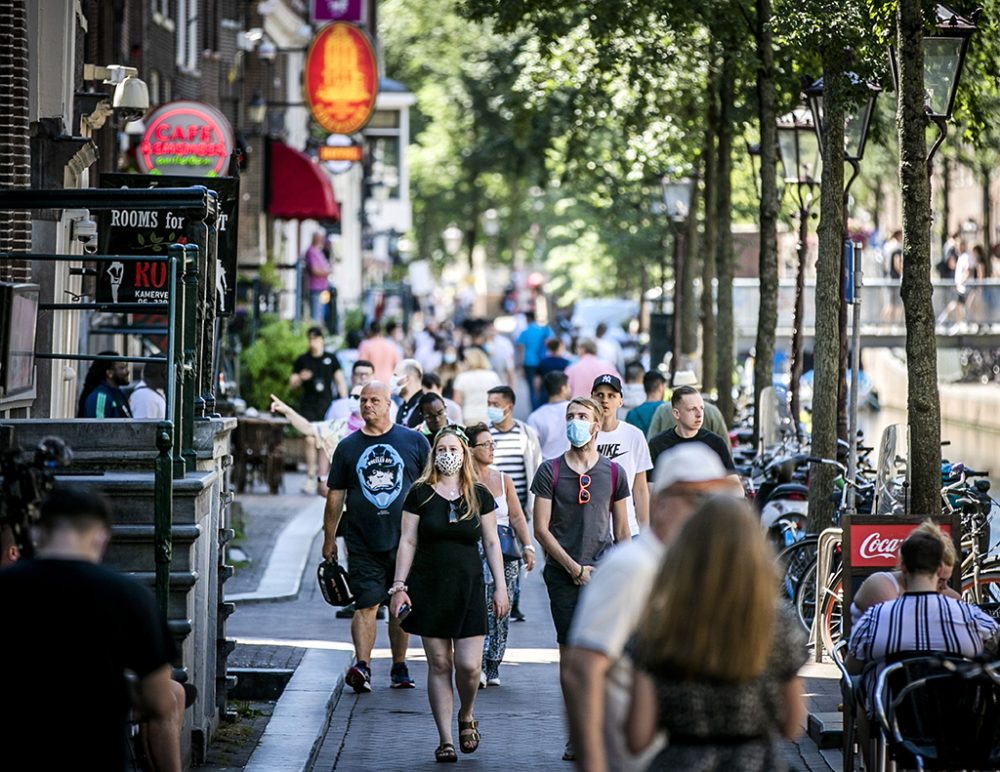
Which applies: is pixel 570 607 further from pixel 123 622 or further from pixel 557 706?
pixel 123 622

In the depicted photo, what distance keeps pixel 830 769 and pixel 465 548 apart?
2149 mm

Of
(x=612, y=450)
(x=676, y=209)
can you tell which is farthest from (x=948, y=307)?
(x=612, y=450)

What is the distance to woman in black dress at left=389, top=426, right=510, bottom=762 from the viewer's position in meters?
9.97

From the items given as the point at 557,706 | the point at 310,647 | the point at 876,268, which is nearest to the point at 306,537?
the point at 310,647

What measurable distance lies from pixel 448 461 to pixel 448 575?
1.92ft

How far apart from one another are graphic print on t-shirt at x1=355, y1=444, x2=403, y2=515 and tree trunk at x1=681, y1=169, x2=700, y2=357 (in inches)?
712

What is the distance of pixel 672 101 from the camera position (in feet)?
83.8

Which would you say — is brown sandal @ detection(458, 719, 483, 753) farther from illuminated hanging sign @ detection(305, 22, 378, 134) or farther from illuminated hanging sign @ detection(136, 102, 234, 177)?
illuminated hanging sign @ detection(305, 22, 378, 134)

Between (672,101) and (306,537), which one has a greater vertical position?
(672,101)

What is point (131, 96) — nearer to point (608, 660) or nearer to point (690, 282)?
point (608, 660)

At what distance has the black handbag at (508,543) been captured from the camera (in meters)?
12.7

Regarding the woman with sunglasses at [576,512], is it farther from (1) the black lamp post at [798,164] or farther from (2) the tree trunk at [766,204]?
(1) the black lamp post at [798,164]

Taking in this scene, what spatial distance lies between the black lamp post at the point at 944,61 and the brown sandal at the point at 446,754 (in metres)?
4.87

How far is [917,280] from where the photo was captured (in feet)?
36.2
